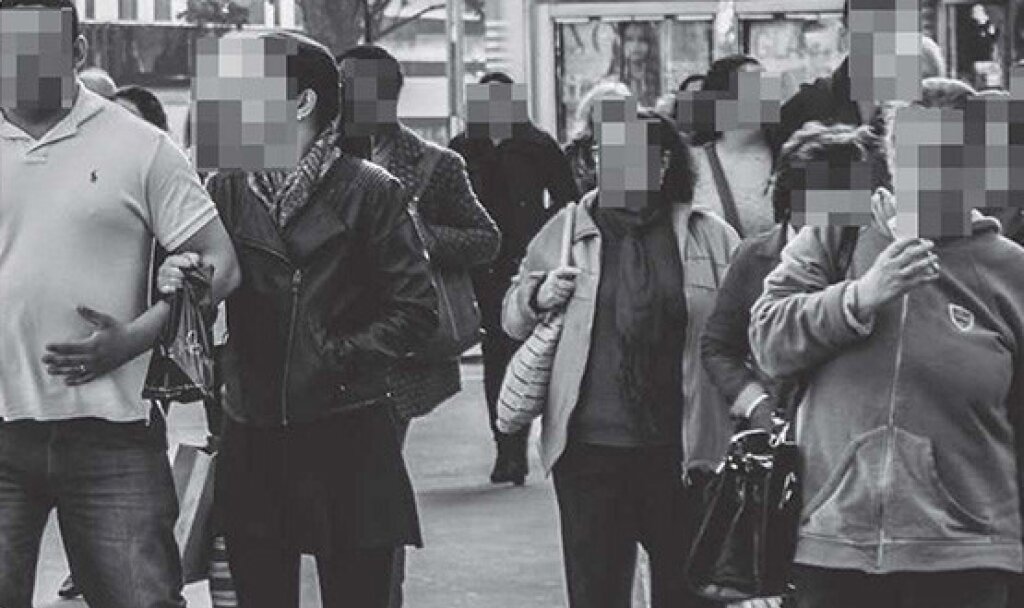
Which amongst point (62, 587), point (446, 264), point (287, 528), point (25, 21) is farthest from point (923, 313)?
point (62, 587)

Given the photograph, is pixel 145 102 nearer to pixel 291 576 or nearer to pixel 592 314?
pixel 592 314

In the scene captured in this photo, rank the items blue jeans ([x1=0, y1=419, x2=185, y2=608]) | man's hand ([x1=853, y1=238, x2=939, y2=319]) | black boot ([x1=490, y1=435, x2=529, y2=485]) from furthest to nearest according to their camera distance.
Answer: black boot ([x1=490, y1=435, x2=529, y2=485]), blue jeans ([x1=0, y1=419, x2=185, y2=608]), man's hand ([x1=853, y1=238, x2=939, y2=319])

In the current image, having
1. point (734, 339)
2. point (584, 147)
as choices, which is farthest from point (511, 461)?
point (734, 339)

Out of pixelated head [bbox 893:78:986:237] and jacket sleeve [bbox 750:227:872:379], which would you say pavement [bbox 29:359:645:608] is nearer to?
jacket sleeve [bbox 750:227:872:379]

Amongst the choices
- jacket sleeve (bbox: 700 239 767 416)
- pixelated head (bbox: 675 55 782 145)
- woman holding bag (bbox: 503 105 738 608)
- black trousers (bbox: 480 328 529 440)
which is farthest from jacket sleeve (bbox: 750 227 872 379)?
black trousers (bbox: 480 328 529 440)

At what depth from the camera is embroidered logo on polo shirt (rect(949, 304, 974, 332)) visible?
534 cm

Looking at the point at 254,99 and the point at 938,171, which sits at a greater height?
the point at 254,99

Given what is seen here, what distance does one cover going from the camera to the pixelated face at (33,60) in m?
5.93

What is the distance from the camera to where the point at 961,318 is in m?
5.34

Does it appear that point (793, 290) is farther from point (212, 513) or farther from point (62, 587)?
point (62, 587)

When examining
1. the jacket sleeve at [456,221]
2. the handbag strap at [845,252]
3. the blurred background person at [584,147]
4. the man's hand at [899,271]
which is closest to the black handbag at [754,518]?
the handbag strap at [845,252]

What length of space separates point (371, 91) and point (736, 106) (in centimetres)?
119

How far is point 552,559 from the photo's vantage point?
1094 centimetres

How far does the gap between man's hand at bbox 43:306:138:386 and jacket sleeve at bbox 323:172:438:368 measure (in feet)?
1.86
